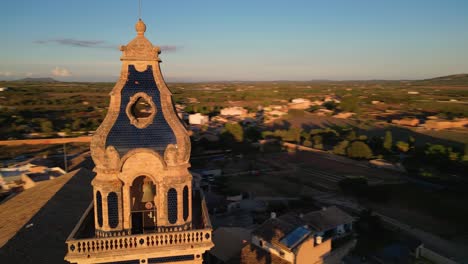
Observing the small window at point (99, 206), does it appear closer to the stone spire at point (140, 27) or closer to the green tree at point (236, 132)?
the stone spire at point (140, 27)

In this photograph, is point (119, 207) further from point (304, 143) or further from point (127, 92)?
point (304, 143)

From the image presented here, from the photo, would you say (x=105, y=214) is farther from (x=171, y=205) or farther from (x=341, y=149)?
(x=341, y=149)

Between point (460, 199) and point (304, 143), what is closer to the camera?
point (460, 199)

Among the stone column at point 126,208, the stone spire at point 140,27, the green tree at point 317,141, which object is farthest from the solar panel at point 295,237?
the green tree at point 317,141

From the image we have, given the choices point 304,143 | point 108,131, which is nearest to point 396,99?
point 304,143

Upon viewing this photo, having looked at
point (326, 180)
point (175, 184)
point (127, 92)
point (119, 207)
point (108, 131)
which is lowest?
point (326, 180)

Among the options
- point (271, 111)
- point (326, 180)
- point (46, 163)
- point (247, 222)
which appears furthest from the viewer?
point (271, 111)
